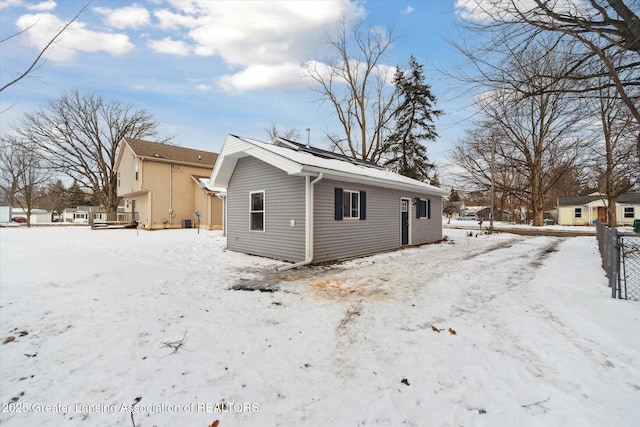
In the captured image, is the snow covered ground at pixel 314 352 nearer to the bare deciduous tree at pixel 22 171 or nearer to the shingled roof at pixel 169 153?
the shingled roof at pixel 169 153

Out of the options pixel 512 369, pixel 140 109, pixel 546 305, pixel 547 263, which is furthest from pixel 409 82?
pixel 140 109

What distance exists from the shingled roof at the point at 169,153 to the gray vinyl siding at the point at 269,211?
13216mm

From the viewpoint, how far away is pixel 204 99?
652 inches

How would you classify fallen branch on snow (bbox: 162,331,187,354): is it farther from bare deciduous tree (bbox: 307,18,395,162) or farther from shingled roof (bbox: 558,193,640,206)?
shingled roof (bbox: 558,193,640,206)

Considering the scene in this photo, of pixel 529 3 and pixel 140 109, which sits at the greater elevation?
pixel 140 109

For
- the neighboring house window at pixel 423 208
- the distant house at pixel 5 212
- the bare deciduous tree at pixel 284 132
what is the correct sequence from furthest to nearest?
the distant house at pixel 5 212, the bare deciduous tree at pixel 284 132, the neighboring house window at pixel 423 208

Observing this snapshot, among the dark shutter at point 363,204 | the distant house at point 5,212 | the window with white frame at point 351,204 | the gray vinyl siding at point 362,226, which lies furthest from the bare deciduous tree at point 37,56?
the distant house at point 5,212

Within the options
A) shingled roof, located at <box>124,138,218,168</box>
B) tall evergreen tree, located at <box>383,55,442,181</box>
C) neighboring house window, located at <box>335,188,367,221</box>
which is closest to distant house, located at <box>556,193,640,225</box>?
tall evergreen tree, located at <box>383,55,442,181</box>

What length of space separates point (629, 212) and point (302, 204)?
38.7m

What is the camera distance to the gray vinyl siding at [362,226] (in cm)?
816

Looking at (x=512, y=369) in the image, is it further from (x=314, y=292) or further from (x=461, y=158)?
(x=461, y=158)

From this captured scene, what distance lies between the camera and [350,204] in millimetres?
9219

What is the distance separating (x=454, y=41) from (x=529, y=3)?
1.03 metres

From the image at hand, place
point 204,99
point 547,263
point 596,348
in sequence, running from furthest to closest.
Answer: point 204,99
point 547,263
point 596,348
